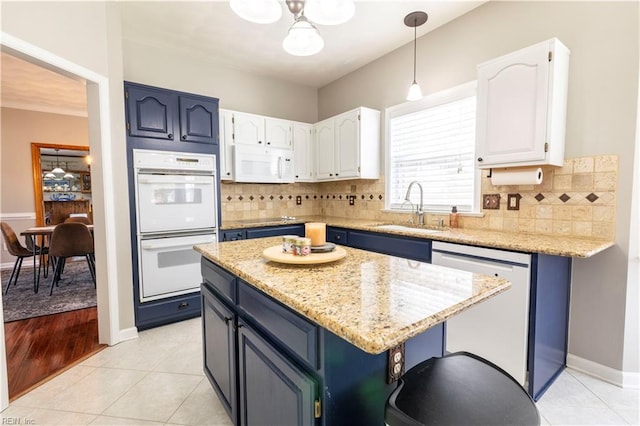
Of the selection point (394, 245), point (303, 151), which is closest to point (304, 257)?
point (394, 245)

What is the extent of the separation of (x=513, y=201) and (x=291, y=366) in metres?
2.27

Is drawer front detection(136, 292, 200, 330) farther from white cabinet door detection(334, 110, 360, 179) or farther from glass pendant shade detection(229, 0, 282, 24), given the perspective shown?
glass pendant shade detection(229, 0, 282, 24)

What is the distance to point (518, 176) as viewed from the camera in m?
2.12

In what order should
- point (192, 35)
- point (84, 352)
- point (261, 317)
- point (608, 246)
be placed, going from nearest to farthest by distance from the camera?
point (261, 317)
point (608, 246)
point (84, 352)
point (192, 35)

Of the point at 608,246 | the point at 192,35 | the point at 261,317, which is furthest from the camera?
the point at 192,35

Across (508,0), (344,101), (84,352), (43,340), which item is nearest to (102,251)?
(84,352)

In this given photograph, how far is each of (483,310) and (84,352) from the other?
118 inches

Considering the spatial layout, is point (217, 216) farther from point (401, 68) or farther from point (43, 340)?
point (401, 68)

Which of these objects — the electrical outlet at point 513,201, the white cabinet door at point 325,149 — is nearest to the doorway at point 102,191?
the white cabinet door at point 325,149

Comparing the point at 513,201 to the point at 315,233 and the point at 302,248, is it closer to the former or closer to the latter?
the point at 315,233

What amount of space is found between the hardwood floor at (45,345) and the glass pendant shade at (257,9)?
259 cm

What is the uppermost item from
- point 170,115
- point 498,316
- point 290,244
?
point 170,115

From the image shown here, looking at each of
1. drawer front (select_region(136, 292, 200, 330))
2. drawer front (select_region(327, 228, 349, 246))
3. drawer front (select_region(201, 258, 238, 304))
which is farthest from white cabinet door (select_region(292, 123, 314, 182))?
drawer front (select_region(201, 258, 238, 304))

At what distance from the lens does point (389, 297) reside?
89 centimetres
